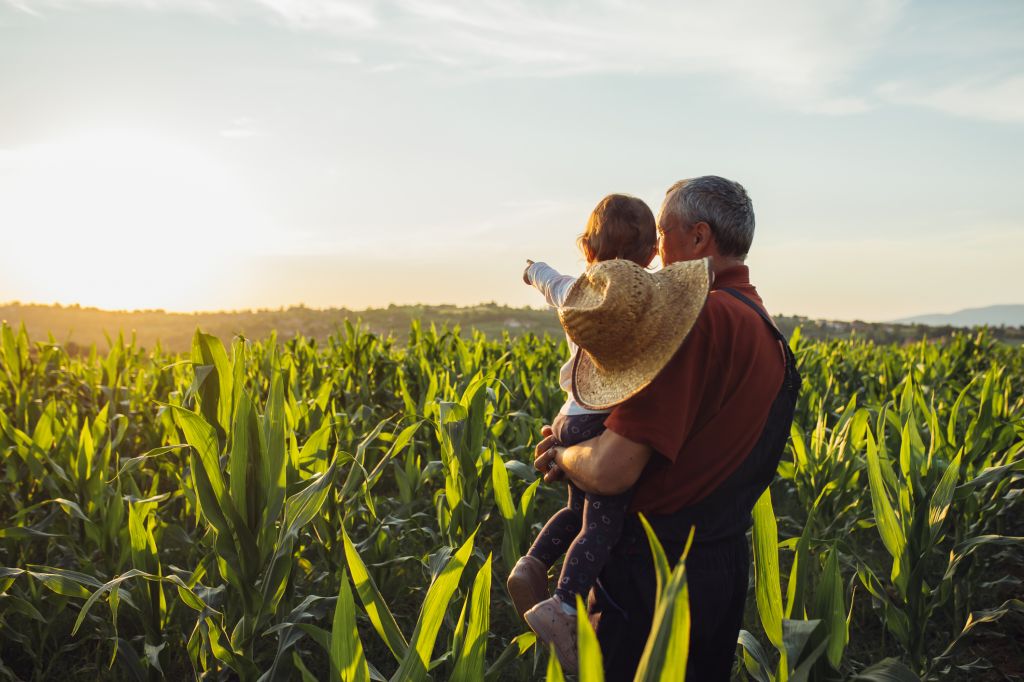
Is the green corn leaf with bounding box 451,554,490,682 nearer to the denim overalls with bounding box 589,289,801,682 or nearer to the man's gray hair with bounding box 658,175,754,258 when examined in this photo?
the denim overalls with bounding box 589,289,801,682

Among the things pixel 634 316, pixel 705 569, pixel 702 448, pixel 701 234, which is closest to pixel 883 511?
pixel 705 569

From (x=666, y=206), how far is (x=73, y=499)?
3.34 m

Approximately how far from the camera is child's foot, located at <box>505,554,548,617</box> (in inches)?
77.9

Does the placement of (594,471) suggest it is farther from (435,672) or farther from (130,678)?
(130,678)

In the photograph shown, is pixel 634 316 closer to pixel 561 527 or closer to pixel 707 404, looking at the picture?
pixel 707 404

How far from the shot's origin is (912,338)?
25.0 m

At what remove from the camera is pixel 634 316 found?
1541 mm

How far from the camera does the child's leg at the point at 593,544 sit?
1800 millimetres

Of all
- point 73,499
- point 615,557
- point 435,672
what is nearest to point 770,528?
point 615,557

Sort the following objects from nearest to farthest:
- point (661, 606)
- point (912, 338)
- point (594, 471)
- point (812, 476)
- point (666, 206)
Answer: point (661, 606) < point (594, 471) < point (666, 206) < point (812, 476) < point (912, 338)

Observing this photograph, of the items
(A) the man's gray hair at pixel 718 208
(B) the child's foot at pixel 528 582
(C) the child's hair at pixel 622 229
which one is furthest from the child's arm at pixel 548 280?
(B) the child's foot at pixel 528 582

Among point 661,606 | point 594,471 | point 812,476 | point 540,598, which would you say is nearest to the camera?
point 661,606

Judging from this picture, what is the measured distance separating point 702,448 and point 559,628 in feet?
1.92

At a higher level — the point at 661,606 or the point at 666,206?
the point at 666,206
